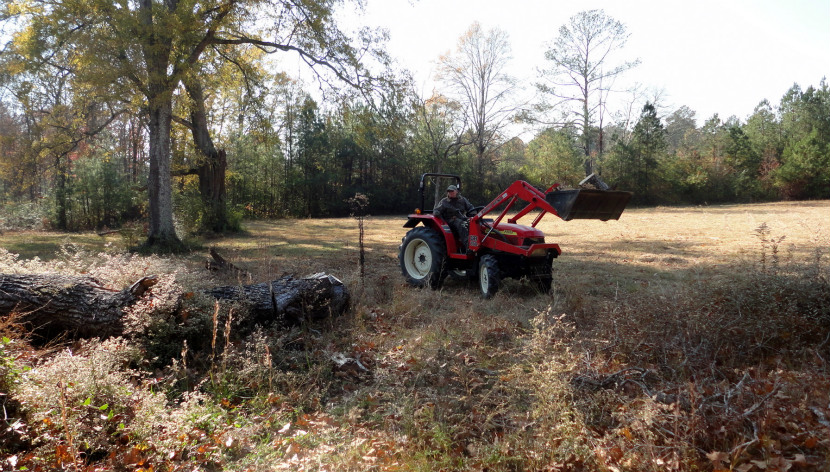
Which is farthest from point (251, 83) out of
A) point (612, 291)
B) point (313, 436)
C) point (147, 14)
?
point (313, 436)

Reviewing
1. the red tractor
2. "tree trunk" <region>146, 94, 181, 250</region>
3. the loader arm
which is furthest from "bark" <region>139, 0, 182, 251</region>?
the loader arm

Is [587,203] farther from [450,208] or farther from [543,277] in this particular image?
[450,208]

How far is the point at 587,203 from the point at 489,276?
5.26 ft

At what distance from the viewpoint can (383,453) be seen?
→ 286 cm

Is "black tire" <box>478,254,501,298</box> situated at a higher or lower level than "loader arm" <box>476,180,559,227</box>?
lower

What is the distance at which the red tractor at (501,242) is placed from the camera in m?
5.77

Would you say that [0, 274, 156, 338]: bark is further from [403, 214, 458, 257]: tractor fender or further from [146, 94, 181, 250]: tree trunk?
[146, 94, 181, 250]: tree trunk

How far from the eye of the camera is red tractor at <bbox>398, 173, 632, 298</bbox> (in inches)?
227

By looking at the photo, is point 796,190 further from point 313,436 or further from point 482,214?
point 313,436

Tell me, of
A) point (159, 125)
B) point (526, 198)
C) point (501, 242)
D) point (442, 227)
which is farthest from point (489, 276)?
point (159, 125)

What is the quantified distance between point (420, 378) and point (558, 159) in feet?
102

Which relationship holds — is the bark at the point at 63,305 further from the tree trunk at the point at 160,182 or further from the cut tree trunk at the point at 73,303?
the tree trunk at the point at 160,182

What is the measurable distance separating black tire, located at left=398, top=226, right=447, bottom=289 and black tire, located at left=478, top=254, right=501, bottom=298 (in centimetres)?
75

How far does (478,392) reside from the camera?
375 cm
